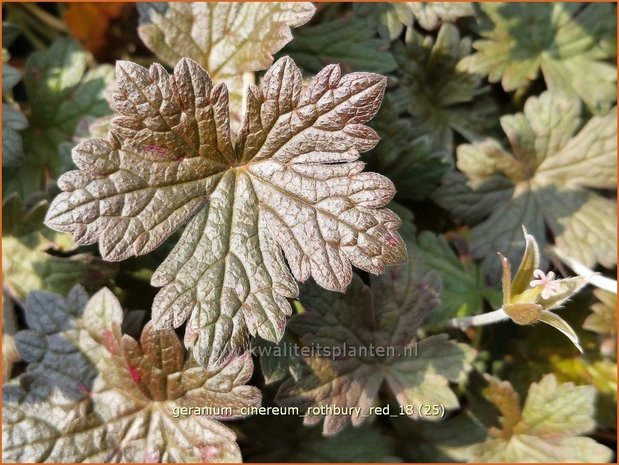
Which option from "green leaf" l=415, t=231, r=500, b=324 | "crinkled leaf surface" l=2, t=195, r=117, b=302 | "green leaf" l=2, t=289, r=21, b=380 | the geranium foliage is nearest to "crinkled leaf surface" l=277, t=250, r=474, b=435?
the geranium foliage

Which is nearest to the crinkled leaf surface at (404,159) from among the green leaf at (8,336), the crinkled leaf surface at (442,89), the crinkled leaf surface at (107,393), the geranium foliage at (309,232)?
the geranium foliage at (309,232)

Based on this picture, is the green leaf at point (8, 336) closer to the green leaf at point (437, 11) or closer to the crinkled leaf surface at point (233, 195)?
the crinkled leaf surface at point (233, 195)

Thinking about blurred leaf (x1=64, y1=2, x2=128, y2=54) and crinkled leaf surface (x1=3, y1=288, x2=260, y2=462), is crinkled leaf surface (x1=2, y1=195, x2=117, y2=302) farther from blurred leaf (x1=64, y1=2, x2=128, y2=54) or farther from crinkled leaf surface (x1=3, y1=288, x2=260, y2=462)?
blurred leaf (x1=64, y1=2, x2=128, y2=54)

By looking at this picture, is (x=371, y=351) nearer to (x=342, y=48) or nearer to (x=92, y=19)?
(x=342, y=48)

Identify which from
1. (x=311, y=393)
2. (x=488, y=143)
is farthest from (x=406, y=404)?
(x=488, y=143)

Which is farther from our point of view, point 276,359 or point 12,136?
point 12,136

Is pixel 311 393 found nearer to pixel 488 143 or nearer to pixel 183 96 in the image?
pixel 183 96

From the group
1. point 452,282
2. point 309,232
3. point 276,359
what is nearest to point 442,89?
point 452,282
